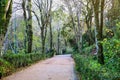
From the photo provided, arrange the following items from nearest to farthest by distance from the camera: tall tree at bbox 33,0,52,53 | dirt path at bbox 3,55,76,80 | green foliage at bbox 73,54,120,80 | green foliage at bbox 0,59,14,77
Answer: green foliage at bbox 73,54,120,80
dirt path at bbox 3,55,76,80
green foliage at bbox 0,59,14,77
tall tree at bbox 33,0,52,53

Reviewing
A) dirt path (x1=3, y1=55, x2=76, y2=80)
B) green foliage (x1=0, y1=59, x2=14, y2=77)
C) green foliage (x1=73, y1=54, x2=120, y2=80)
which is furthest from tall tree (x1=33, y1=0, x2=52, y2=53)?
green foliage (x1=73, y1=54, x2=120, y2=80)

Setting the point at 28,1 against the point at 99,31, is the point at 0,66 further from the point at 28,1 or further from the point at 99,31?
the point at 28,1

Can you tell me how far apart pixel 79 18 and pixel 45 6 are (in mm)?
7876

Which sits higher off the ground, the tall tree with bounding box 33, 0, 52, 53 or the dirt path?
the tall tree with bounding box 33, 0, 52, 53

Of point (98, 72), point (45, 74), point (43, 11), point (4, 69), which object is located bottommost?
point (45, 74)

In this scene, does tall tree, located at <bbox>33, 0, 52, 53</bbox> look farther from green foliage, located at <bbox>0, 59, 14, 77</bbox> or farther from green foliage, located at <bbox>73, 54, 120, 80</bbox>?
green foliage, located at <bbox>73, 54, 120, 80</bbox>

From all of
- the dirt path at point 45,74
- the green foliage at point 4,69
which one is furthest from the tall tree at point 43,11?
the green foliage at point 4,69

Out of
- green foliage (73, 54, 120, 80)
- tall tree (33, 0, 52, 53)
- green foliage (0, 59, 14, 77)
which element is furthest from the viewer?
tall tree (33, 0, 52, 53)

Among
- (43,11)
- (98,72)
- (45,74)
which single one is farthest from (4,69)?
(43,11)

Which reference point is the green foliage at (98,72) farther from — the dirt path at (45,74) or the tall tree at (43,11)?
the tall tree at (43,11)

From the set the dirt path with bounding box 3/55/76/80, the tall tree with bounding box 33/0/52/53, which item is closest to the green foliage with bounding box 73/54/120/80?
the dirt path with bounding box 3/55/76/80

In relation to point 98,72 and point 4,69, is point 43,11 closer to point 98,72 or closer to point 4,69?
point 4,69

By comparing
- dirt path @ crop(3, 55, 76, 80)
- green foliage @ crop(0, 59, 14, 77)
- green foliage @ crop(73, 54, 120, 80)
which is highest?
green foliage @ crop(73, 54, 120, 80)

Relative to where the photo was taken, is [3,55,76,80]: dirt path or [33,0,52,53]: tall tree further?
[33,0,52,53]: tall tree
